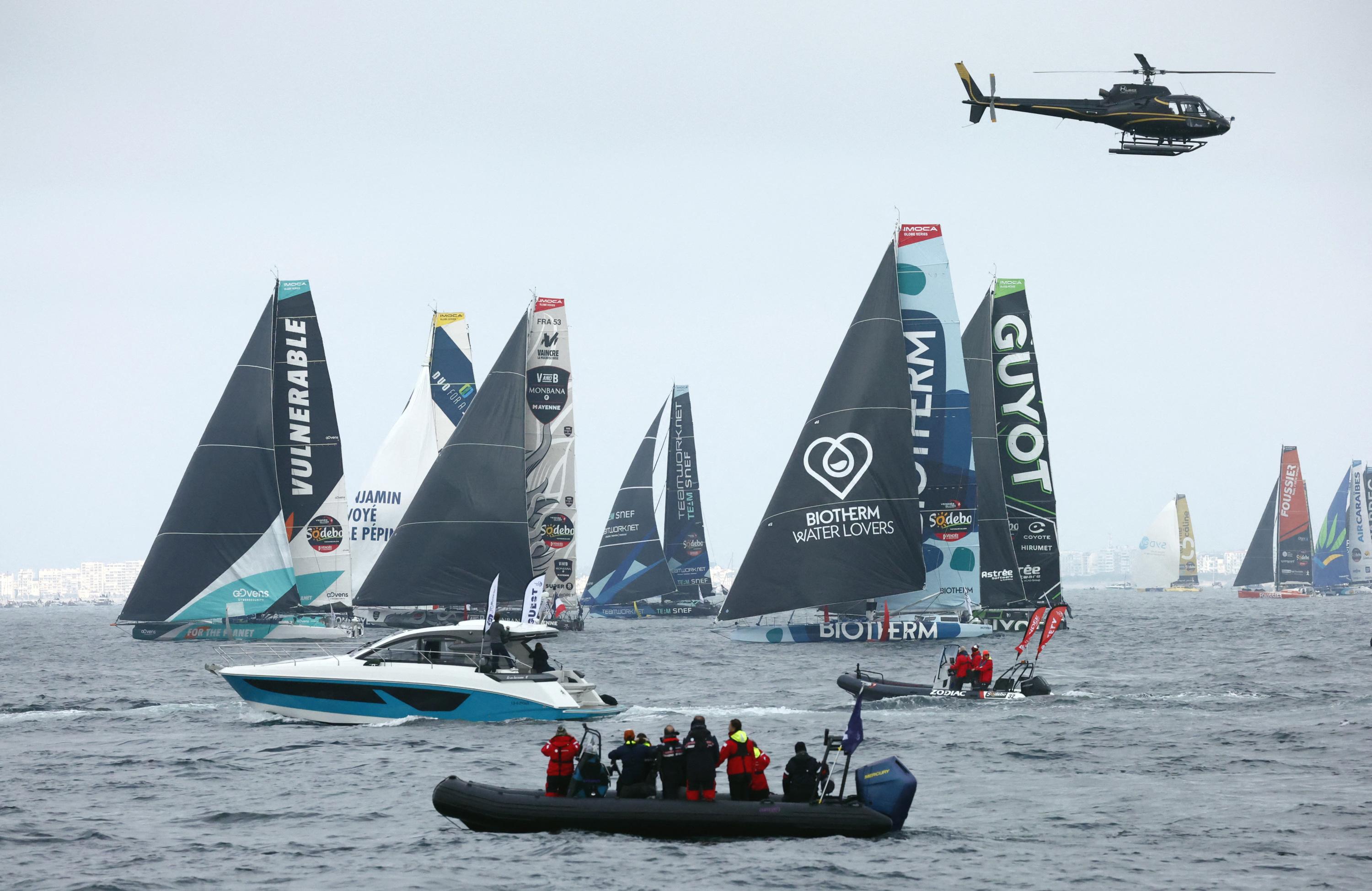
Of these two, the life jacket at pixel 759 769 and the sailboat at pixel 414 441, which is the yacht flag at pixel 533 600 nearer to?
the life jacket at pixel 759 769

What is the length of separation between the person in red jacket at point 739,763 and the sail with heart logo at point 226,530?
140 ft

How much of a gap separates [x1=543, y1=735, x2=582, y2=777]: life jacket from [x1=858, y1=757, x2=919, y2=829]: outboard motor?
4252mm

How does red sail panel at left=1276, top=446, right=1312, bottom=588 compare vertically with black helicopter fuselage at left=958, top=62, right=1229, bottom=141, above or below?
below

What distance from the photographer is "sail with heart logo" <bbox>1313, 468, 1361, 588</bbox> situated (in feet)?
506

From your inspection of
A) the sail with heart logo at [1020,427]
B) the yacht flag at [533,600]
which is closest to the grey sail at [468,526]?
the yacht flag at [533,600]

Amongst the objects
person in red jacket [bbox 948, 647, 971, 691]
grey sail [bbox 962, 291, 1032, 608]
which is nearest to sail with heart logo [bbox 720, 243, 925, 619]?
grey sail [bbox 962, 291, 1032, 608]

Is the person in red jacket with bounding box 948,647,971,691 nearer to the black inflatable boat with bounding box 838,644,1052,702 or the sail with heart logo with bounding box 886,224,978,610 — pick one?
the black inflatable boat with bounding box 838,644,1052,702

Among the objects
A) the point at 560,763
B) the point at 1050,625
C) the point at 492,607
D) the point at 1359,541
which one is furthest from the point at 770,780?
the point at 1359,541

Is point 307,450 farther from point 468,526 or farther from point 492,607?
point 492,607

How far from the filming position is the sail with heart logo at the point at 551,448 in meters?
68.2

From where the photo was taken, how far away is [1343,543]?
154m

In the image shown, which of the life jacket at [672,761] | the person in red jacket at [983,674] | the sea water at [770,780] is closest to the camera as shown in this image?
the sea water at [770,780]

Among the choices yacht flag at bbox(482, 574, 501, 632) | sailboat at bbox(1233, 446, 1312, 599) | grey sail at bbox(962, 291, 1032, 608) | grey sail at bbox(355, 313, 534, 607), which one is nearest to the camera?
yacht flag at bbox(482, 574, 501, 632)

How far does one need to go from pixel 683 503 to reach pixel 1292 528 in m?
85.7
